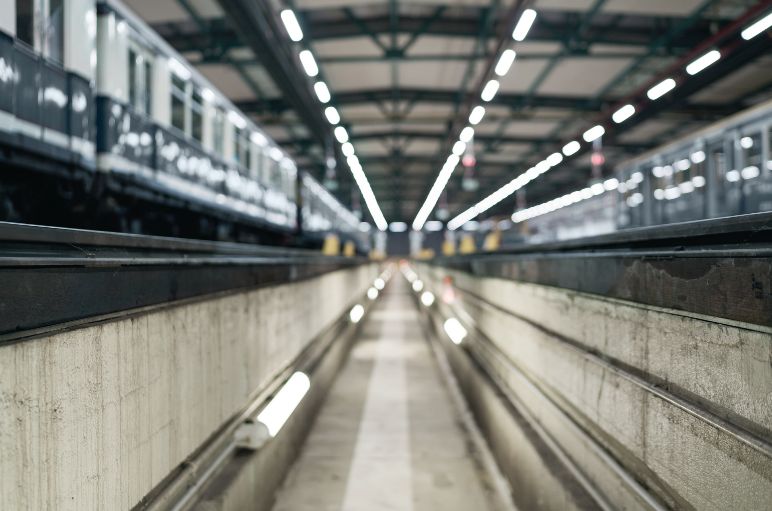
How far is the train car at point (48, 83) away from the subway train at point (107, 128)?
1 cm

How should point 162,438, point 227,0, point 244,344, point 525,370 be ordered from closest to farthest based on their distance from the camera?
1. point 162,438
2. point 244,344
3. point 525,370
4. point 227,0

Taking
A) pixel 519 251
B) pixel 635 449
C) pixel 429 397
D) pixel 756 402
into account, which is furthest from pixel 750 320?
pixel 429 397

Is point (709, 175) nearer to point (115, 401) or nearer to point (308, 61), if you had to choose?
point (308, 61)

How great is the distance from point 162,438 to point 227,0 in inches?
259

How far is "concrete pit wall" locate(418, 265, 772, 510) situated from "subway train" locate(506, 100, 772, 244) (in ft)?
15.7

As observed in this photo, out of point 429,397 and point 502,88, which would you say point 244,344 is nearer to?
point 429,397

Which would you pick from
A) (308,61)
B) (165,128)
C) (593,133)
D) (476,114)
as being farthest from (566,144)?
(165,128)

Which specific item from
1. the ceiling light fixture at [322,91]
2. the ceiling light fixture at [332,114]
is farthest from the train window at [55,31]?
the ceiling light fixture at [332,114]

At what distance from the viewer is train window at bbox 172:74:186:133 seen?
28.0ft

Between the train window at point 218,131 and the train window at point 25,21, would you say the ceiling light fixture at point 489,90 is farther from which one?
the train window at point 25,21

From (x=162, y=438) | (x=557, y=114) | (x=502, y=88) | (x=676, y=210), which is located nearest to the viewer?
(x=162, y=438)

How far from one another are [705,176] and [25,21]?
1026 cm

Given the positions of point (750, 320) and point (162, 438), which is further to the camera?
point (162, 438)

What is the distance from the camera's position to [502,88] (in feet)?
50.6
